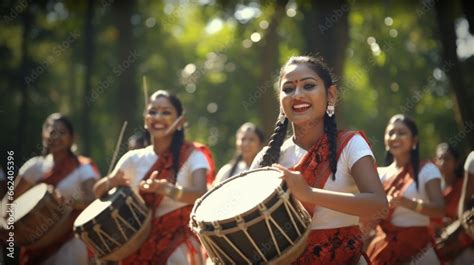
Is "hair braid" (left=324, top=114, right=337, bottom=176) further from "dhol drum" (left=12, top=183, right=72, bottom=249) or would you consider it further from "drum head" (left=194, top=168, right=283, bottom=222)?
"dhol drum" (left=12, top=183, right=72, bottom=249)

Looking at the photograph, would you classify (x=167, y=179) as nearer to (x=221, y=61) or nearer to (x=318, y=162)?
(x=318, y=162)

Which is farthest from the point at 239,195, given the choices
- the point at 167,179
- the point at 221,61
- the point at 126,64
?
the point at 221,61

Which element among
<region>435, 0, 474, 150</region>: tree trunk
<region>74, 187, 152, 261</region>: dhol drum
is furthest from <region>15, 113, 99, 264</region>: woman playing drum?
<region>435, 0, 474, 150</region>: tree trunk

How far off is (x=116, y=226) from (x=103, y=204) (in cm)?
27

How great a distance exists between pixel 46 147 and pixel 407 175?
4242 millimetres

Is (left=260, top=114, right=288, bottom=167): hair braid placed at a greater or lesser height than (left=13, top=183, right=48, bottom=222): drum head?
greater

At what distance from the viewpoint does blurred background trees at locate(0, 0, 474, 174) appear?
367 inches

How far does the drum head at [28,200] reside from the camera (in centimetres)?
584

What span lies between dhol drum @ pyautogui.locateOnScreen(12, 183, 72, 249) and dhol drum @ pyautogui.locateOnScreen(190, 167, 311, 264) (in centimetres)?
296

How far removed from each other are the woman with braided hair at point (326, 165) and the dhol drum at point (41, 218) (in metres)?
2.86

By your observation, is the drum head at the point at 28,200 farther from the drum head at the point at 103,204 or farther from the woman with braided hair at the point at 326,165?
the woman with braided hair at the point at 326,165

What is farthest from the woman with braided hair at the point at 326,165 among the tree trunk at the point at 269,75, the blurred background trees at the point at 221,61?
the tree trunk at the point at 269,75

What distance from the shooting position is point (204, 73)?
22594mm

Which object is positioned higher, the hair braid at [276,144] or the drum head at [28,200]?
the hair braid at [276,144]
